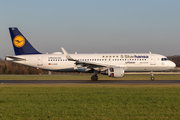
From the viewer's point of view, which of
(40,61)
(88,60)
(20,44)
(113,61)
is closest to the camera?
(113,61)

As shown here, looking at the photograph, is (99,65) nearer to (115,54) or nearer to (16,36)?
(115,54)

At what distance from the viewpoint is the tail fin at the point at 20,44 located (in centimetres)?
3784

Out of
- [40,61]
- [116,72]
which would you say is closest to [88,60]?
[116,72]

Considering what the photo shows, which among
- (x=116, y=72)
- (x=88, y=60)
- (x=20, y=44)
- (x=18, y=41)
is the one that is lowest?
(x=116, y=72)

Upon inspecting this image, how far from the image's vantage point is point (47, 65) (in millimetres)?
36875

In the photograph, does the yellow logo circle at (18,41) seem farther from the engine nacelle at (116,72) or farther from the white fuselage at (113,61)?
the engine nacelle at (116,72)

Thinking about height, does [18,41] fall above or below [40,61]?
above

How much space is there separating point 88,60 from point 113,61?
381cm

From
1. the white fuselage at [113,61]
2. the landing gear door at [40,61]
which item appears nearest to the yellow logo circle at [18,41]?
the white fuselage at [113,61]

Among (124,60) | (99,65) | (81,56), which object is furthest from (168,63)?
(81,56)

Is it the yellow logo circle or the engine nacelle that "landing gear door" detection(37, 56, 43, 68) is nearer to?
the yellow logo circle

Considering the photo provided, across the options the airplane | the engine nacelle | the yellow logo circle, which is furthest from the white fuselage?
the engine nacelle

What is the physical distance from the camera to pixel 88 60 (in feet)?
118

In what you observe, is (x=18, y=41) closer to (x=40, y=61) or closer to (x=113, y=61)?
(x=40, y=61)
